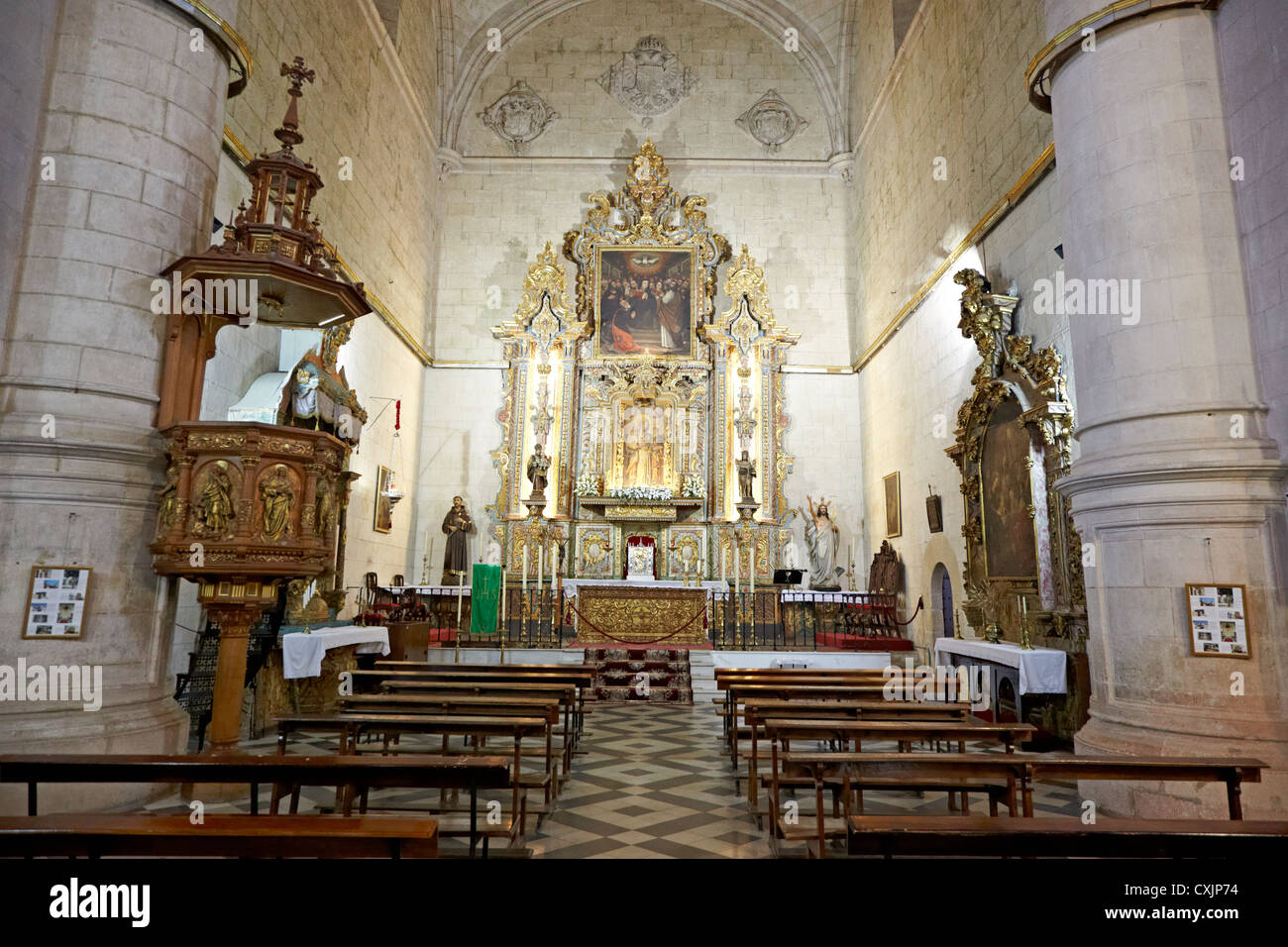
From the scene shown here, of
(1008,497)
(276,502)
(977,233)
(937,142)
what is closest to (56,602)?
(276,502)

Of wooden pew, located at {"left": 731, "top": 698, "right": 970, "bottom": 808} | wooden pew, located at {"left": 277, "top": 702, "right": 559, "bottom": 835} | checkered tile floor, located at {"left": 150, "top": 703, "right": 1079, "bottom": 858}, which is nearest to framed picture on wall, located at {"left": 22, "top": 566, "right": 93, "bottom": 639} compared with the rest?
checkered tile floor, located at {"left": 150, "top": 703, "right": 1079, "bottom": 858}

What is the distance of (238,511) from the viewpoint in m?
5.24

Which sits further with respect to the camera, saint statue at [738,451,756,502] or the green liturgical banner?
saint statue at [738,451,756,502]

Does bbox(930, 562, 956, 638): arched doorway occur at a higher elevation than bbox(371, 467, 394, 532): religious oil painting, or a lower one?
lower

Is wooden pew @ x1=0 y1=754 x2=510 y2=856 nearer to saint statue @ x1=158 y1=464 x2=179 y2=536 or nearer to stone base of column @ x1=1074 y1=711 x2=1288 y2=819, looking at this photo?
saint statue @ x1=158 y1=464 x2=179 y2=536

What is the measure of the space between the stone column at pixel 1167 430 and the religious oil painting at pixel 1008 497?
2904 millimetres

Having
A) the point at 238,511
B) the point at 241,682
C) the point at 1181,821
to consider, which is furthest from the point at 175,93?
the point at 1181,821

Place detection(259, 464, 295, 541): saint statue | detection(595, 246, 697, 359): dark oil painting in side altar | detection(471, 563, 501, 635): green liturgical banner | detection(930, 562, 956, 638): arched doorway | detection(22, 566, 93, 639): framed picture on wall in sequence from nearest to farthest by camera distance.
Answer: detection(22, 566, 93, 639): framed picture on wall → detection(259, 464, 295, 541): saint statue → detection(471, 563, 501, 635): green liturgical banner → detection(930, 562, 956, 638): arched doorway → detection(595, 246, 697, 359): dark oil painting in side altar

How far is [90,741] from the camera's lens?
4.87 m

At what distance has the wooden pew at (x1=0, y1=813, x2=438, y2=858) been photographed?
2.80 meters

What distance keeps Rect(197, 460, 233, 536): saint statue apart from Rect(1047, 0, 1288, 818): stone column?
239 inches

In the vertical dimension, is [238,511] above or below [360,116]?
below

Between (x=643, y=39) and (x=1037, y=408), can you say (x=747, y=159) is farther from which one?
(x=1037, y=408)

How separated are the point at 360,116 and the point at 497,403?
6009 millimetres
